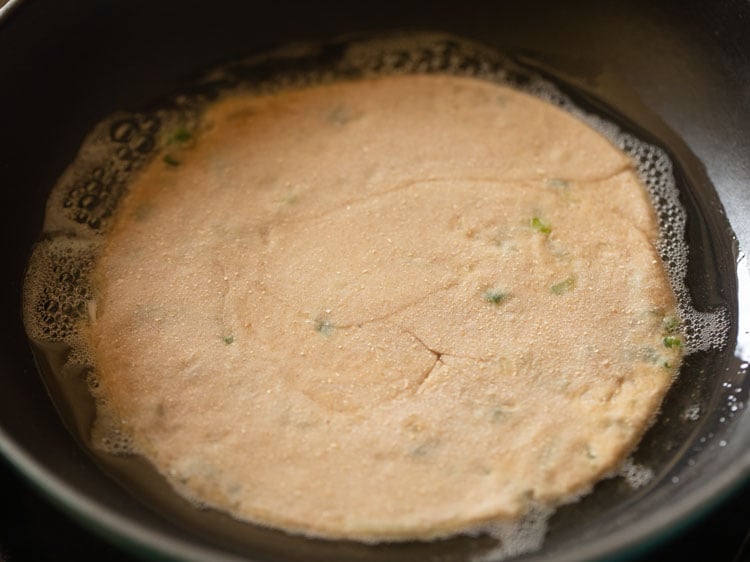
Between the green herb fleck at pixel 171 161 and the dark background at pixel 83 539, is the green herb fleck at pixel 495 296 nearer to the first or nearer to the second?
the dark background at pixel 83 539

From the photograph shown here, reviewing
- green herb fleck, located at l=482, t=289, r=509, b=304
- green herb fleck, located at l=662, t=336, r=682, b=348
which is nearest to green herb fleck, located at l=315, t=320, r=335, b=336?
green herb fleck, located at l=482, t=289, r=509, b=304

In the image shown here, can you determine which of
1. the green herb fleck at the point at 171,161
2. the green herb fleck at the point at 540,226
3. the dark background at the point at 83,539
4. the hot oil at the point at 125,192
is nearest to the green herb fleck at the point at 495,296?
the green herb fleck at the point at 540,226

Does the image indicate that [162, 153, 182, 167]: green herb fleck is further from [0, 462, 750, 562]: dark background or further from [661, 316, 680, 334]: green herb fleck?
[661, 316, 680, 334]: green herb fleck

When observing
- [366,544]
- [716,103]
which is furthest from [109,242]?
[716,103]

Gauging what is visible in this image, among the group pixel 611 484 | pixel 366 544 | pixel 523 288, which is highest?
pixel 523 288

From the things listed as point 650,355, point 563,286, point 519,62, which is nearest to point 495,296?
point 563,286

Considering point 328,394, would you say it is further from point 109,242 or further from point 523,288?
point 109,242

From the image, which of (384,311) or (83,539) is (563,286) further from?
(83,539)
